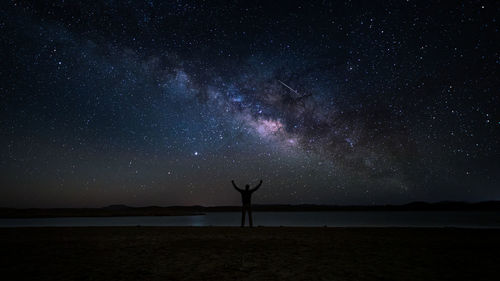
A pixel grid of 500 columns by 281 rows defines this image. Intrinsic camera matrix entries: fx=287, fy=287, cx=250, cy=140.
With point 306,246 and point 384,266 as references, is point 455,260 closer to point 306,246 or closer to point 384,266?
point 384,266

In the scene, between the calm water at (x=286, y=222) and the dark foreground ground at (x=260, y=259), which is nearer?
the dark foreground ground at (x=260, y=259)

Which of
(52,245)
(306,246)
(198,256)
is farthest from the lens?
(52,245)

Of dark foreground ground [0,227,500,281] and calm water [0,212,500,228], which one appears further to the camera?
calm water [0,212,500,228]

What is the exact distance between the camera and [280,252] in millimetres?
9039

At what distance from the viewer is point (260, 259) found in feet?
26.5

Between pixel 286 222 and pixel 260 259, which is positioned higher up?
pixel 260 259

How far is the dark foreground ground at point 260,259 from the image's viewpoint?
6.41 metres

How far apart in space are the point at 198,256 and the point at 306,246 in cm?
378

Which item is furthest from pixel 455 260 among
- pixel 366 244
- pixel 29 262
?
pixel 29 262

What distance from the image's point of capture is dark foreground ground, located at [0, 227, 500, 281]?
21.0 ft

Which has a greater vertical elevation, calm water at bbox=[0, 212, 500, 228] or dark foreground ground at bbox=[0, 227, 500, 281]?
dark foreground ground at bbox=[0, 227, 500, 281]

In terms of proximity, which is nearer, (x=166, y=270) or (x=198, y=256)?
(x=166, y=270)

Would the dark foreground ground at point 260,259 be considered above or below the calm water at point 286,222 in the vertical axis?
above

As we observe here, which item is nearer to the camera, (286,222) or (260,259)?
(260,259)
